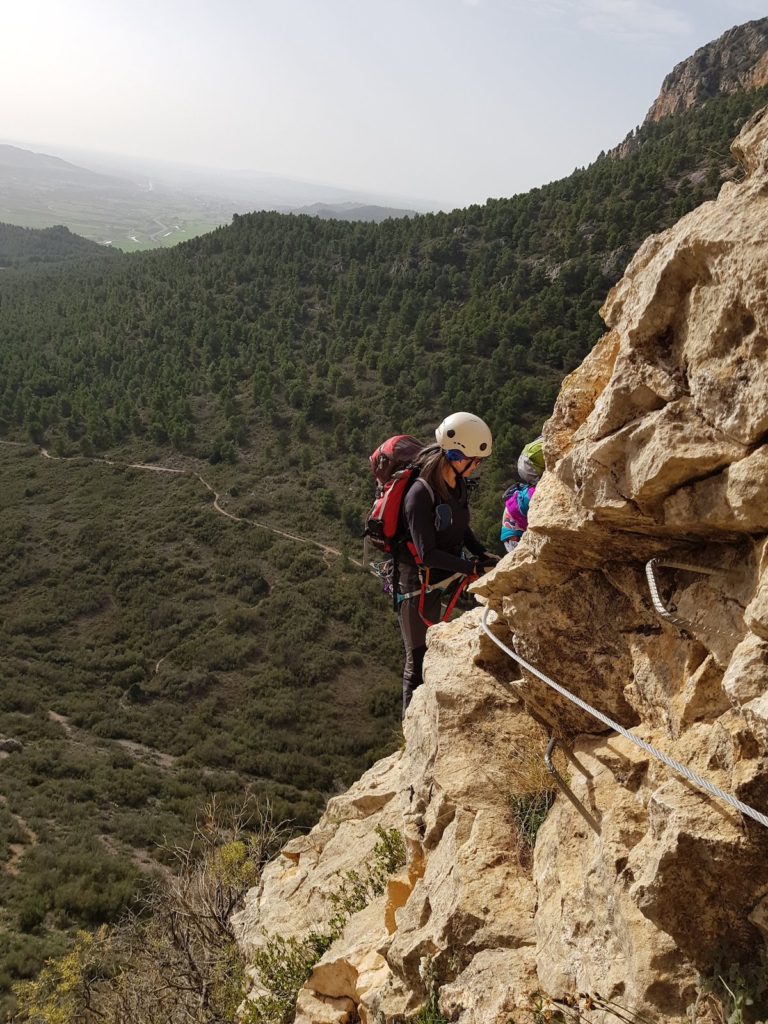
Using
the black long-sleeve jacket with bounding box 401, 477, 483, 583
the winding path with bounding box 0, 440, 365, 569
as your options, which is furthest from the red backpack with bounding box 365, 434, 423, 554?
the winding path with bounding box 0, 440, 365, 569

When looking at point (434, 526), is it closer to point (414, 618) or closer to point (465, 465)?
point (465, 465)

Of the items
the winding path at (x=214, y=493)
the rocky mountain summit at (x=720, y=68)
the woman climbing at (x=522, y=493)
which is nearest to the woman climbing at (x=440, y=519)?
the woman climbing at (x=522, y=493)

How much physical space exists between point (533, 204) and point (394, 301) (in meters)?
12.7

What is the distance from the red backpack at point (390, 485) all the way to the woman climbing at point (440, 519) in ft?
0.30

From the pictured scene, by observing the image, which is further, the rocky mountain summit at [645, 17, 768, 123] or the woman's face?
the rocky mountain summit at [645, 17, 768, 123]

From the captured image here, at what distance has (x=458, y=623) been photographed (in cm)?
524

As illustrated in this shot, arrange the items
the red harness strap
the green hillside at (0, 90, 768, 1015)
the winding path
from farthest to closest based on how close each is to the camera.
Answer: the winding path < the green hillside at (0, 90, 768, 1015) < the red harness strap

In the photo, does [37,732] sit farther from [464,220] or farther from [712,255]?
[464,220]

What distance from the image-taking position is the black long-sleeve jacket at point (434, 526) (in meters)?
4.89

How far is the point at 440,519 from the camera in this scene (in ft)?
16.6

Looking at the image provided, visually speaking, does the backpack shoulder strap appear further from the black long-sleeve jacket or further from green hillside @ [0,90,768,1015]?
green hillside @ [0,90,768,1015]

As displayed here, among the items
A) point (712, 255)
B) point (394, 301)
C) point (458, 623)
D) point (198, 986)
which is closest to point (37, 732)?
point (198, 986)

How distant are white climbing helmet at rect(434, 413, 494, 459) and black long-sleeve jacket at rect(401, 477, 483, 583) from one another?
10.9 inches

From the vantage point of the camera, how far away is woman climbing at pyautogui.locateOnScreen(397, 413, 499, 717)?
4906 mm
